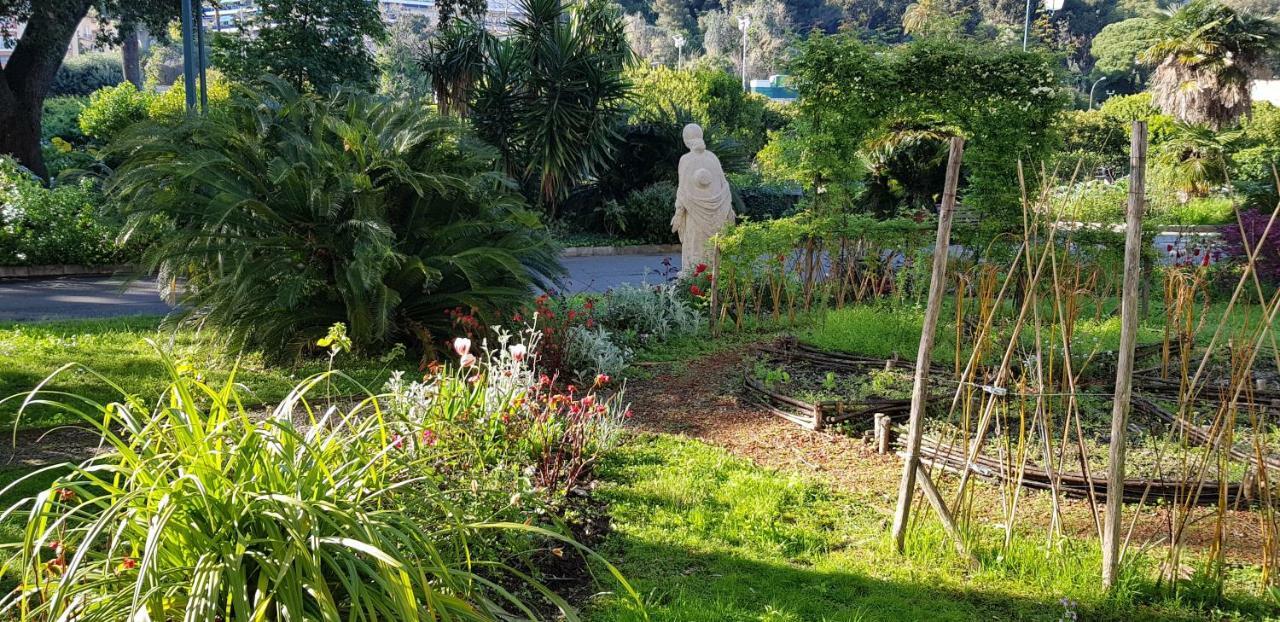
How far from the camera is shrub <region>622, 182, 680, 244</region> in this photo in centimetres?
1853

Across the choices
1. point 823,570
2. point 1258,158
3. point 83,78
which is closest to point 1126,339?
point 823,570

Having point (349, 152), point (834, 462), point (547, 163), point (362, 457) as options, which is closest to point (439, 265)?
point (349, 152)

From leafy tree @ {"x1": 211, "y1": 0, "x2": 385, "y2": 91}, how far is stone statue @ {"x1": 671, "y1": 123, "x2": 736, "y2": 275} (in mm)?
9873

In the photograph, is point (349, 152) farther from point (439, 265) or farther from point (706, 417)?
point (706, 417)

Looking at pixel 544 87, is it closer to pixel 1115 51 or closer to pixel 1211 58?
pixel 1211 58

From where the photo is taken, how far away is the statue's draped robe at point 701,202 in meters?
10.6

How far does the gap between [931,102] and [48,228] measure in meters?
11.6

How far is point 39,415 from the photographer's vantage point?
588cm

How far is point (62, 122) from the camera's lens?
3014 cm

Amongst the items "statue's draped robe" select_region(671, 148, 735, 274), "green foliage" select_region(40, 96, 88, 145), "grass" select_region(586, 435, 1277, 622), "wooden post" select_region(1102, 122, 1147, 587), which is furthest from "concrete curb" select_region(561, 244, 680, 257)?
"green foliage" select_region(40, 96, 88, 145)

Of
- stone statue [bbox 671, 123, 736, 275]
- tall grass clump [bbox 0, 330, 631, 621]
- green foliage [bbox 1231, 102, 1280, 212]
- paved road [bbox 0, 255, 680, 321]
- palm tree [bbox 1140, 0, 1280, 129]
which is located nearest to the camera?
tall grass clump [bbox 0, 330, 631, 621]

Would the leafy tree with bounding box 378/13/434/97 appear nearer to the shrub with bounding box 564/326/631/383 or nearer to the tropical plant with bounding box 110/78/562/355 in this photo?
the tropical plant with bounding box 110/78/562/355

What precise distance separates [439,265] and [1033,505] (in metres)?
4.43

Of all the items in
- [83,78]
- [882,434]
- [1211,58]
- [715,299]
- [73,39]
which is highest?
[73,39]
